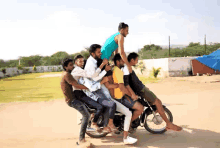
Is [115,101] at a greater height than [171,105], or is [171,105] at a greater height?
[115,101]

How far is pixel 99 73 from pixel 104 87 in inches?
12.5

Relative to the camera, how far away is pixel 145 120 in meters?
4.34

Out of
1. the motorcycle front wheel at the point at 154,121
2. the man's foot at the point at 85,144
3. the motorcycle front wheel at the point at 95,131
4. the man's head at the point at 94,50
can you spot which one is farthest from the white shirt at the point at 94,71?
the motorcycle front wheel at the point at 154,121

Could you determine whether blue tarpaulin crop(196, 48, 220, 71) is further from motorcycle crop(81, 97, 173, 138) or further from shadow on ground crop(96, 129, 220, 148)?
motorcycle crop(81, 97, 173, 138)

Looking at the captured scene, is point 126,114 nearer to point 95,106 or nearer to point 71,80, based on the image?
point 95,106

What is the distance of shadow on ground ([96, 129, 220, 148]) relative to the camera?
3.84m

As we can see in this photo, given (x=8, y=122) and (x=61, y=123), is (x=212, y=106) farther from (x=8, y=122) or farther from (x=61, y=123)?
(x=8, y=122)

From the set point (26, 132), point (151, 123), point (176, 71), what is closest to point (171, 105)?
point (151, 123)

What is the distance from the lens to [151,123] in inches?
178

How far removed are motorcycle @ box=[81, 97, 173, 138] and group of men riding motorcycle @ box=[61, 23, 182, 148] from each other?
0.41 ft

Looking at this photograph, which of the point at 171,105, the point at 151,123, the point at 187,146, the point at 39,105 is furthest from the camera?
the point at 39,105

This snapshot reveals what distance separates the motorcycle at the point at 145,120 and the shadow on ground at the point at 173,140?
0.50ft

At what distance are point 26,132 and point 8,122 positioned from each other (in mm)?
1362

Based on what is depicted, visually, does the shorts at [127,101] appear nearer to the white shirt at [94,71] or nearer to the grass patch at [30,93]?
the white shirt at [94,71]
